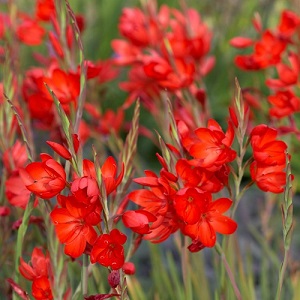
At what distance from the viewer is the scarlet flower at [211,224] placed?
95 cm

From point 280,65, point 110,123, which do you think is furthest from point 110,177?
point 110,123

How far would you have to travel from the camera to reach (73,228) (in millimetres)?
917

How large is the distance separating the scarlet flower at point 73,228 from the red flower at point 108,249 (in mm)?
29

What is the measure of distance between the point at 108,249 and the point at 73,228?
6 centimetres

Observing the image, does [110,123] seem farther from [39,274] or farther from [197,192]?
[197,192]

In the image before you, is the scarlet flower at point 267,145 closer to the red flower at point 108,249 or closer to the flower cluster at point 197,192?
the flower cluster at point 197,192

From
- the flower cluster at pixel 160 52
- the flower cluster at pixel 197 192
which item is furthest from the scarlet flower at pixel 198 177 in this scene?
the flower cluster at pixel 160 52

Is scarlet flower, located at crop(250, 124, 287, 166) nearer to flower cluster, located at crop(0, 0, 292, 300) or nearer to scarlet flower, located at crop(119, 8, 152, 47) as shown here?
flower cluster, located at crop(0, 0, 292, 300)

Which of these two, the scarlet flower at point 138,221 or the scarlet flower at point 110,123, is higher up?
the scarlet flower at point 138,221

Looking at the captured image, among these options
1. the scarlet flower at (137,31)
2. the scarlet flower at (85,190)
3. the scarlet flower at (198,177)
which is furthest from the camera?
the scarlet flower at (137,31)

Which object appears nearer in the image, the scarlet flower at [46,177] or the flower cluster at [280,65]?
the scarlet flower at [46,177]

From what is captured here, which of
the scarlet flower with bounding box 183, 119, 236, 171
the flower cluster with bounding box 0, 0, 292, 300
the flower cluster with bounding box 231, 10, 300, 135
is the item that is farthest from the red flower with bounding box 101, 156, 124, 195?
the flower cluster with bounding box 231, 10, 300, 135

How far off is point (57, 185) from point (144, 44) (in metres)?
0.94

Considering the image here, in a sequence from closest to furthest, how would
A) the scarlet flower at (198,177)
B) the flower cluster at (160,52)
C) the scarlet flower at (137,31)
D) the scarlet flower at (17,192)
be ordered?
the scarlet flower at (198,177), the scarlet flower at (17,192), the flower cluster at (160,52), the scarlet flower at (137,31)
